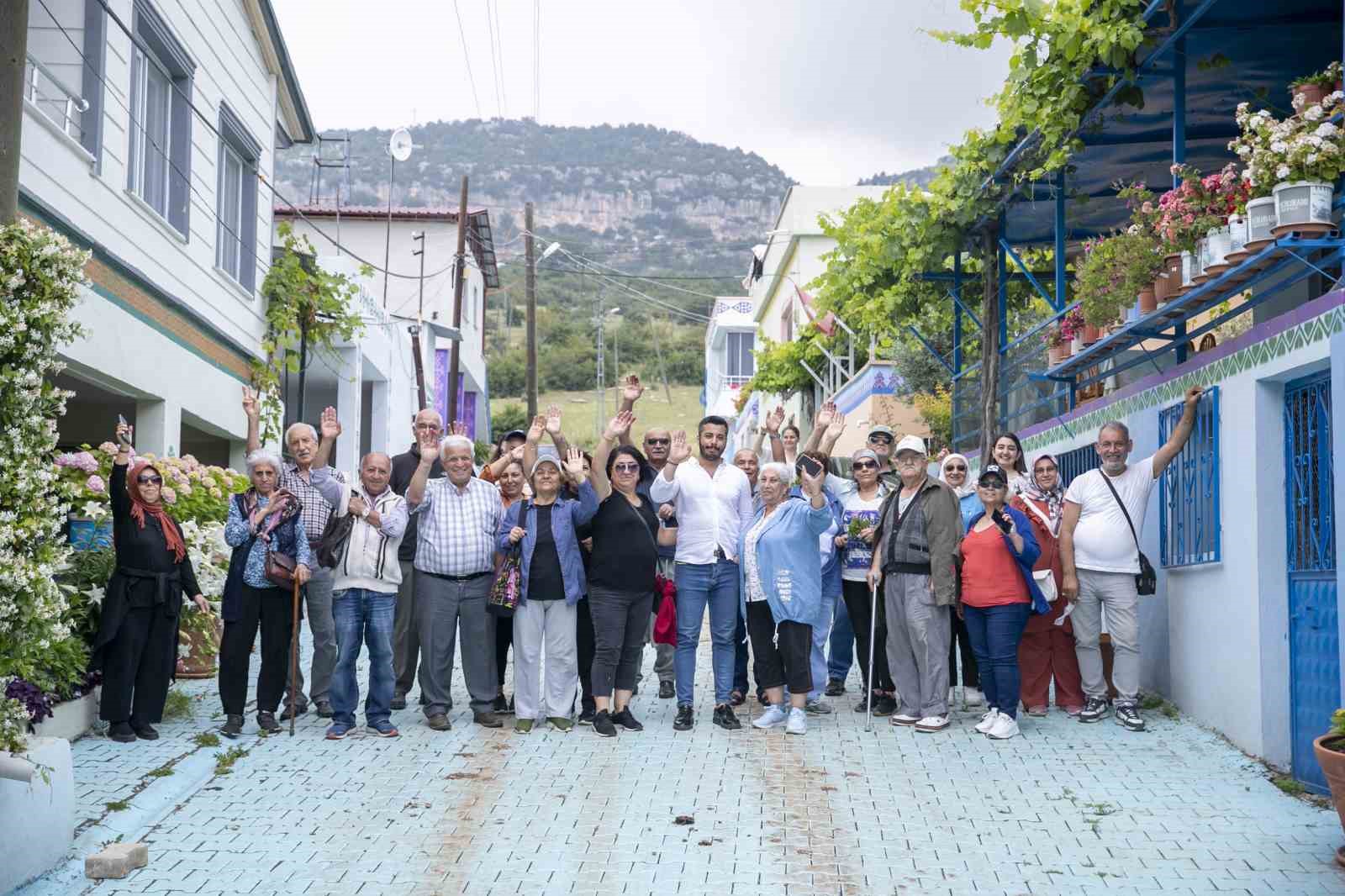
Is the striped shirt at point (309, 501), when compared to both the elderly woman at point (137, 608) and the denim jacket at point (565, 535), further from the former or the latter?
the denim jacket at point (565, 535)

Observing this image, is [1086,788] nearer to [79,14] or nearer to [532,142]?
[79,14]

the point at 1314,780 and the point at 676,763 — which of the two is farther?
the point at 676,763

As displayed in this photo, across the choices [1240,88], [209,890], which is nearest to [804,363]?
[1240,88]

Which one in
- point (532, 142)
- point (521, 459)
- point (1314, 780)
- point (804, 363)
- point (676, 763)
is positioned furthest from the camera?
point (532, 142)

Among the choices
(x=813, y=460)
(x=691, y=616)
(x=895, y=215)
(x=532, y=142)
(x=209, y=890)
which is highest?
(x=532, y=142)

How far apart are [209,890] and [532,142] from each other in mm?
126524

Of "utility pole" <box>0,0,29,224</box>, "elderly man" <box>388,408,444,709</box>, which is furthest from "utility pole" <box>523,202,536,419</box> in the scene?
"utility pole" <box>0,0,29,224</box>

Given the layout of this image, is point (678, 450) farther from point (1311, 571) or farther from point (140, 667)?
point (1311, 571)

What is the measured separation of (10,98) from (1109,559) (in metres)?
6.92

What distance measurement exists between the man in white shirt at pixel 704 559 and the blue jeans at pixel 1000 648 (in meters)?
1.61

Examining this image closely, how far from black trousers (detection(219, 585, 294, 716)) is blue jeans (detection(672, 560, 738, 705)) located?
8.31 ft

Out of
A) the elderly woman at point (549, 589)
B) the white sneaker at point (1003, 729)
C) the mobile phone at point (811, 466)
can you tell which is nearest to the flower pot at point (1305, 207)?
the mobile phone at point (811, 466)

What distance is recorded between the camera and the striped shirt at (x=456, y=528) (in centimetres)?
929

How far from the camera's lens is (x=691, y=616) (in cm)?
941
